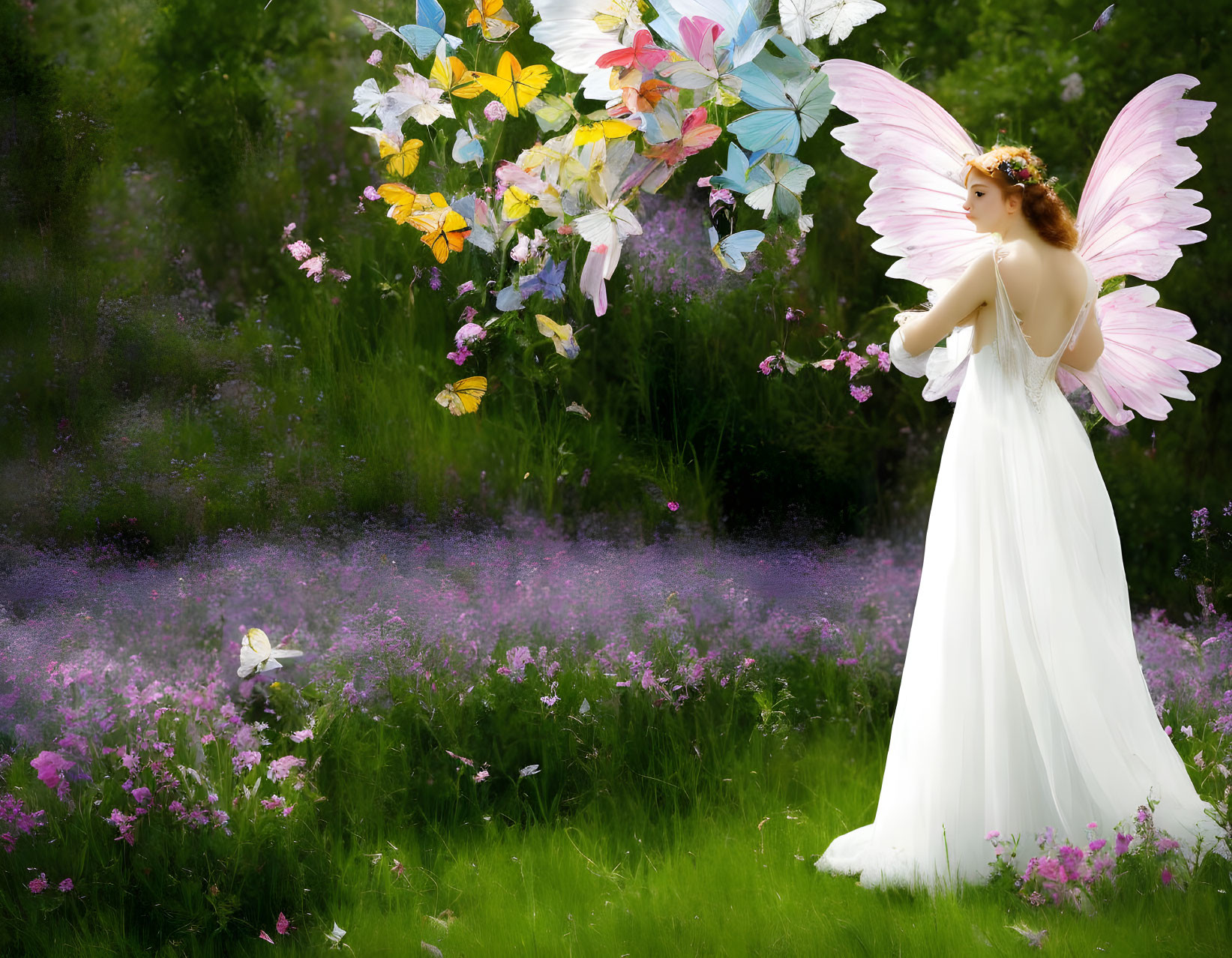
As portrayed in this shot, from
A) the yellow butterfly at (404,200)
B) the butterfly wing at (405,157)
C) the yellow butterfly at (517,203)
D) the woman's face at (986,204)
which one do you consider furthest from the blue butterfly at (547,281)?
the woman's face at (986,204)

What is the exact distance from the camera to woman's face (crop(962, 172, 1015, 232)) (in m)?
2.56

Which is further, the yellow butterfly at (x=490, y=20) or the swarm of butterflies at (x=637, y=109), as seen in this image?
the yellow butterfly at (x=490, y=20)

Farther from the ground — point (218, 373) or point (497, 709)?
point (218, 373)

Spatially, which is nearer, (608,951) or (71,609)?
(608,951)

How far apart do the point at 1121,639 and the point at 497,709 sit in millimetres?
1695

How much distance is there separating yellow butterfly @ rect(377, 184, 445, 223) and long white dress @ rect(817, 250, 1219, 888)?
1351 millimetres

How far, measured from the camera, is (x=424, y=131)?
391cm

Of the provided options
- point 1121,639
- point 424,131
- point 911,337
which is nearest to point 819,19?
point 911,337

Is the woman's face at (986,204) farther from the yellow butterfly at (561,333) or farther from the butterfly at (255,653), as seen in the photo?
the butterfly at (255,653)

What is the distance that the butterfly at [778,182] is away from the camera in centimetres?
217

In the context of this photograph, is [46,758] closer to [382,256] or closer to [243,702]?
[243,702]

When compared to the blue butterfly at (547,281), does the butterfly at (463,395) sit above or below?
below

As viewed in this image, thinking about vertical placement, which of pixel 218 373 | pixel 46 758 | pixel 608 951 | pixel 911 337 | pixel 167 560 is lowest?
pixel 608 951

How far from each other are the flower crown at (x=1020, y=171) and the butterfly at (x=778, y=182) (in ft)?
2.06
